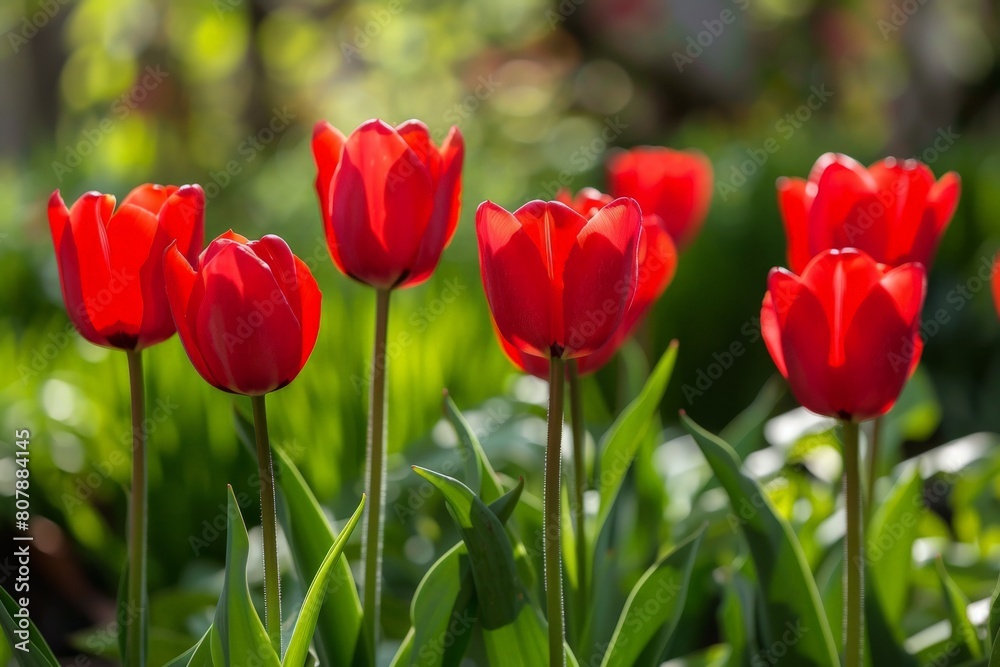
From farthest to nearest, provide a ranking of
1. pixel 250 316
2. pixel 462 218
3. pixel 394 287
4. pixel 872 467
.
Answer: pixel 462 218 < pixel 872 467 < pixel 394 287 < pixel 250 316

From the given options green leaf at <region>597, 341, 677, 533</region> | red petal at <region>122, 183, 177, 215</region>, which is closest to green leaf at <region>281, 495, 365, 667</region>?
red petal at <region>122, 183, 177, 215</region>

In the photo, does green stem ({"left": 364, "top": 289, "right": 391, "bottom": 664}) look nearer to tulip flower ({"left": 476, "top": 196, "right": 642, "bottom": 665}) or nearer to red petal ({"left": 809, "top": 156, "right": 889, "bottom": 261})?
tulip flower ({"left": 476, "top": 196, "right": 642, "bottom": 665})

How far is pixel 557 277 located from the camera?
82cm

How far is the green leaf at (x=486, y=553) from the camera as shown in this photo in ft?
2.75

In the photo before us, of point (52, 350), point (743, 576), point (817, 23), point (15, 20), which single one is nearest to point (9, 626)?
→ point (743, 576)

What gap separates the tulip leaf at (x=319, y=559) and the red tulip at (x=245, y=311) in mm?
225

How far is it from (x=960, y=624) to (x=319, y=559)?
708 mm

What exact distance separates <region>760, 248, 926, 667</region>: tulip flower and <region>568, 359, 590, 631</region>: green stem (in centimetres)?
24

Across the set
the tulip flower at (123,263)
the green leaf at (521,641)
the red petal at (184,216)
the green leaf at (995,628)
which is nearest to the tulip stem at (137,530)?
the tulip flower at (123,263)

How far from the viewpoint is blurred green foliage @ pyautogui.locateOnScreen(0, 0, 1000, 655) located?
1787 millimetres

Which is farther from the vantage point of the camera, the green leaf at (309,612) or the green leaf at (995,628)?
the green leaf at (995,628)

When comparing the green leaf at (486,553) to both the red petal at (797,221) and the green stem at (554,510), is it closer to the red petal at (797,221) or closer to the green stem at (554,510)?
the green stem at (554,510)

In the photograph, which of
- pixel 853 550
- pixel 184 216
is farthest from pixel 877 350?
pixel 184 216

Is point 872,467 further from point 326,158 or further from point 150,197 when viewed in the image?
point 150,197
